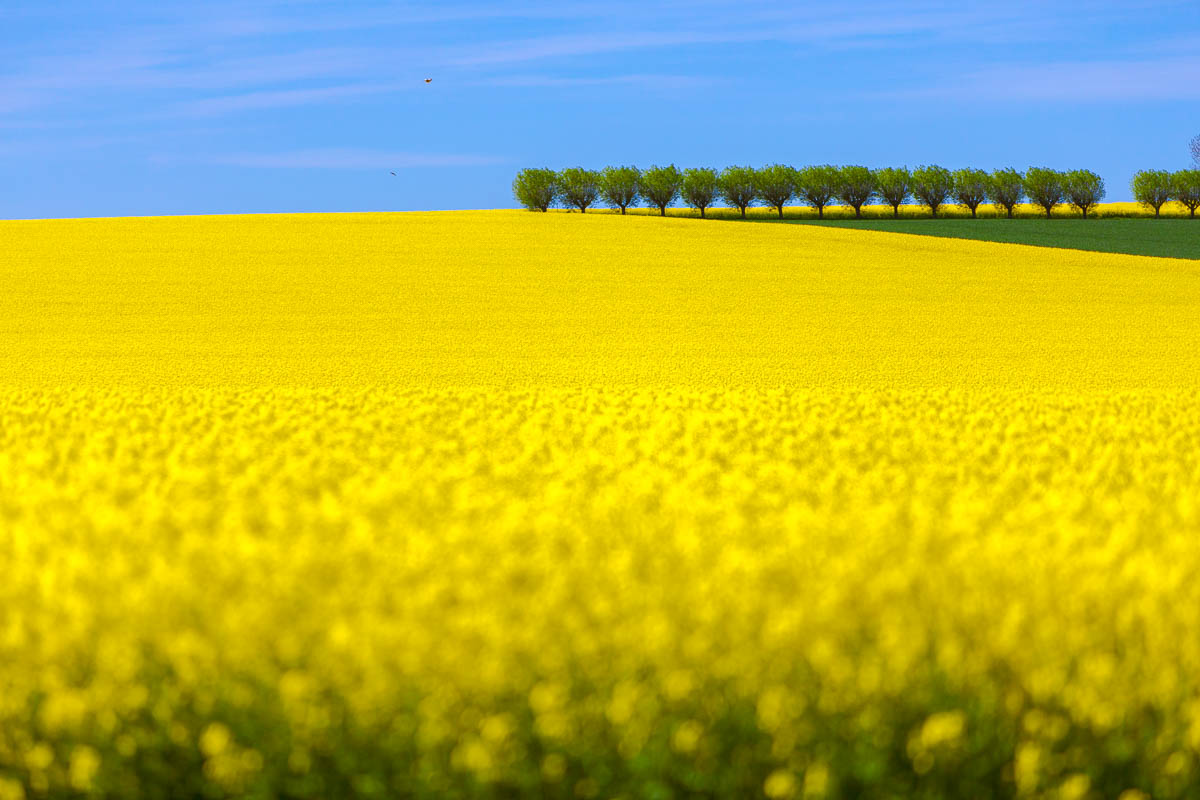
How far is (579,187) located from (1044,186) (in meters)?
33.2

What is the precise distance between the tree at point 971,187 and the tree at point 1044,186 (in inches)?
124

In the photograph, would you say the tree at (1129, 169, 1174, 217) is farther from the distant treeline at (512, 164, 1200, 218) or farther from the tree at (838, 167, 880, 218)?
the tree at (838, 167, 880, 218)

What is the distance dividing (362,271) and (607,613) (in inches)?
1177

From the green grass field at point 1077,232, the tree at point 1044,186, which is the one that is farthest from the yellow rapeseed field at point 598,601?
the tree at point 1044,186

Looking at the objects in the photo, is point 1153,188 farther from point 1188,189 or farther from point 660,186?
point 660,186

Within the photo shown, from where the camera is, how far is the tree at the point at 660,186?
80.6 metres

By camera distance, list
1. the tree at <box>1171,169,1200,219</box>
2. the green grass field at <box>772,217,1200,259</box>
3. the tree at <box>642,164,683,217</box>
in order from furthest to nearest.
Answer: the tree at <box>1171,169,1200,219</box>
the tree at <box>642,164,683,217</box>
the green grass field at <box>772,217,1200,259</box>

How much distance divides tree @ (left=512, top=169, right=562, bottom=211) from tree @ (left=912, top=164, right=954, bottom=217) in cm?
2529

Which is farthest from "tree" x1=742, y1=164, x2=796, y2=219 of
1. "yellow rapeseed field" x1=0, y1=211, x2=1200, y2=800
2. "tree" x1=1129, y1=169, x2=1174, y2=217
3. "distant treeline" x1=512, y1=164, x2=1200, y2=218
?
"yellow rapeseed field" x1=0, y1=211, x2=1200, y2=800

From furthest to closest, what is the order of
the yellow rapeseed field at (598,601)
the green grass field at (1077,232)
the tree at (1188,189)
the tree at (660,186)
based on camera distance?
the tree at (1188,189)
the tree at (660,186)
the green grass field at (1077,232)
the yellow rapeseed field at (598,601)

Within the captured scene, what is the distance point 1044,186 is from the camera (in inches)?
3292

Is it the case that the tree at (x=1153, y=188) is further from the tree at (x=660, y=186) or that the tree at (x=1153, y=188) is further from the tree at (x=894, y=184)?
the tree at (x=660, y=186)

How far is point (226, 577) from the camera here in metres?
4.50

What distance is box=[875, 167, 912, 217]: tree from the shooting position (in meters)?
82.6
